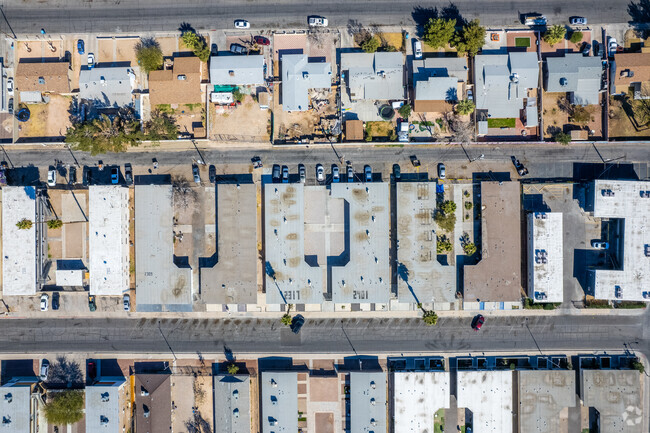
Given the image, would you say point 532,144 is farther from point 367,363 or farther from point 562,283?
point 367,363

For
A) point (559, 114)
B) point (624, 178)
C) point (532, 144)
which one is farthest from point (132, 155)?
point (624, 178)

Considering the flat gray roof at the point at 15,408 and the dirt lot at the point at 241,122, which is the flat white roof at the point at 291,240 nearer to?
the dirt lot at the point at 241,122

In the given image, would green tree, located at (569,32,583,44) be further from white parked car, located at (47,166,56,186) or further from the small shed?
white parked car, located at (47,166,56,186)

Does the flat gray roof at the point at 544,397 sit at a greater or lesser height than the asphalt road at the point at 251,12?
lesser

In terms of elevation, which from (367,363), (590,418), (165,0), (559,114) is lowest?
(590,418)

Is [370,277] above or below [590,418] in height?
above

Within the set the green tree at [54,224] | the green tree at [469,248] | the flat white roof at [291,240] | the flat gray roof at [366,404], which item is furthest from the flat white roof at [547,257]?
the green tree at [54,224]

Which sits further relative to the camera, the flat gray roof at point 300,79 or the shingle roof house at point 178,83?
the shingle roof house at point 178,83
